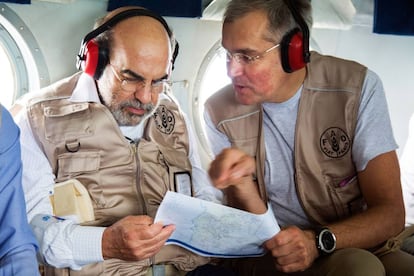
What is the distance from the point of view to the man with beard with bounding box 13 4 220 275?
168 cm

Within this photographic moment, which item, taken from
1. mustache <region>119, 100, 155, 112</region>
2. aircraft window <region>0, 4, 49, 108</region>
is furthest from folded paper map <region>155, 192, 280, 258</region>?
aircraft window <region>0, 4, 49, 108</region>

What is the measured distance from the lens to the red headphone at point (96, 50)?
1.81 metres

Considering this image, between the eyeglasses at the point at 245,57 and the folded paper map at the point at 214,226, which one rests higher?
the eyeglasses at the point at 245,57

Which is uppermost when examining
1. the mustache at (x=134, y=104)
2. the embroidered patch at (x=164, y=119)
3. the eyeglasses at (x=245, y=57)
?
the eyeglasses at (x=245, y=57)

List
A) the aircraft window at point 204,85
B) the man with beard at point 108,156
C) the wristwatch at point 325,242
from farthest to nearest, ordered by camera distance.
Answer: the aircraft window at point 204,85, the wristwatch at point 325,242, the man with beard at point 108,156

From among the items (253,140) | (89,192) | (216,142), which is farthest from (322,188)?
(89,192)

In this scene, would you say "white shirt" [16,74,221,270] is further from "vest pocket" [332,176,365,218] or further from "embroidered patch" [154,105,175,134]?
"vest pocket" [332,176,365,218]

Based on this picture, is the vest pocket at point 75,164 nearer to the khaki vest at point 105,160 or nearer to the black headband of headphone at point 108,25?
the khaki vest at point 105,160

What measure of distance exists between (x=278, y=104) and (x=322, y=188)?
35cm

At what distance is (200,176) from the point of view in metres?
2.15

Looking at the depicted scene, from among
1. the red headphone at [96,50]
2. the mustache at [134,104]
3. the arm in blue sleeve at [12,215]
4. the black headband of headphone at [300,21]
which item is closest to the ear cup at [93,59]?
the red headphone at [96,50]

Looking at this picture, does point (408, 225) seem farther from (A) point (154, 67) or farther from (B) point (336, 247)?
(A) point (154, 67)

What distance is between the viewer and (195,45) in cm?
264

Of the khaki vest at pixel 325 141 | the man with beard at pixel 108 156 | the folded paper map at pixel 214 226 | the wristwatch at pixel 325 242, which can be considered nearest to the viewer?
the folded paper map at pixel 214 226
